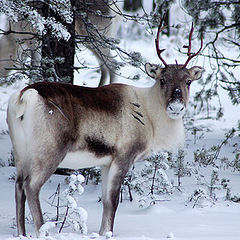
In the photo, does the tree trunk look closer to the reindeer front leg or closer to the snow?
the snow

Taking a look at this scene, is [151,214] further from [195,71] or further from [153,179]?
[195,71]

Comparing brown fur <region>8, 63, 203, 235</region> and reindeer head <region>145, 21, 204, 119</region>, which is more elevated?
reindeer head <region>145, 21, 204, 119</region>

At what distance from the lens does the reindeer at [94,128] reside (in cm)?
436

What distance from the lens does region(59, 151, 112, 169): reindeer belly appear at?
462cm

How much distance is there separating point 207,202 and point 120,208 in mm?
1047

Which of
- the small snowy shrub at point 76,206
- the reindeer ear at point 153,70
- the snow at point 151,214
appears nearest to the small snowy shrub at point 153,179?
the snow at point 151,214

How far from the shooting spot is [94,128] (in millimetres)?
4734

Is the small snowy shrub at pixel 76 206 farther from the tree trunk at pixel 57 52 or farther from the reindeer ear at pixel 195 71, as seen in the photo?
the tree trunk at pixel 57 52

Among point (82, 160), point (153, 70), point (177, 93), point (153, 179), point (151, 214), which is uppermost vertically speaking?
point (153, 70)

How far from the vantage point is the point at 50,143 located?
437 cm

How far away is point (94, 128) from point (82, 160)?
1.03 ft

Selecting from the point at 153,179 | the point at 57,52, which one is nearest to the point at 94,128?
the point at 153,179

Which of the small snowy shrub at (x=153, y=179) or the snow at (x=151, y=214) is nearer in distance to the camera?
the snow at (x=151, y=214)

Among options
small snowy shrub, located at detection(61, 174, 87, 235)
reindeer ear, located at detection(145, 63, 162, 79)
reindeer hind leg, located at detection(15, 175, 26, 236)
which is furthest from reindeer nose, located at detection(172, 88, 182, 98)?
reindeer hind leg, located at detection(15, 175, 26, 236)
